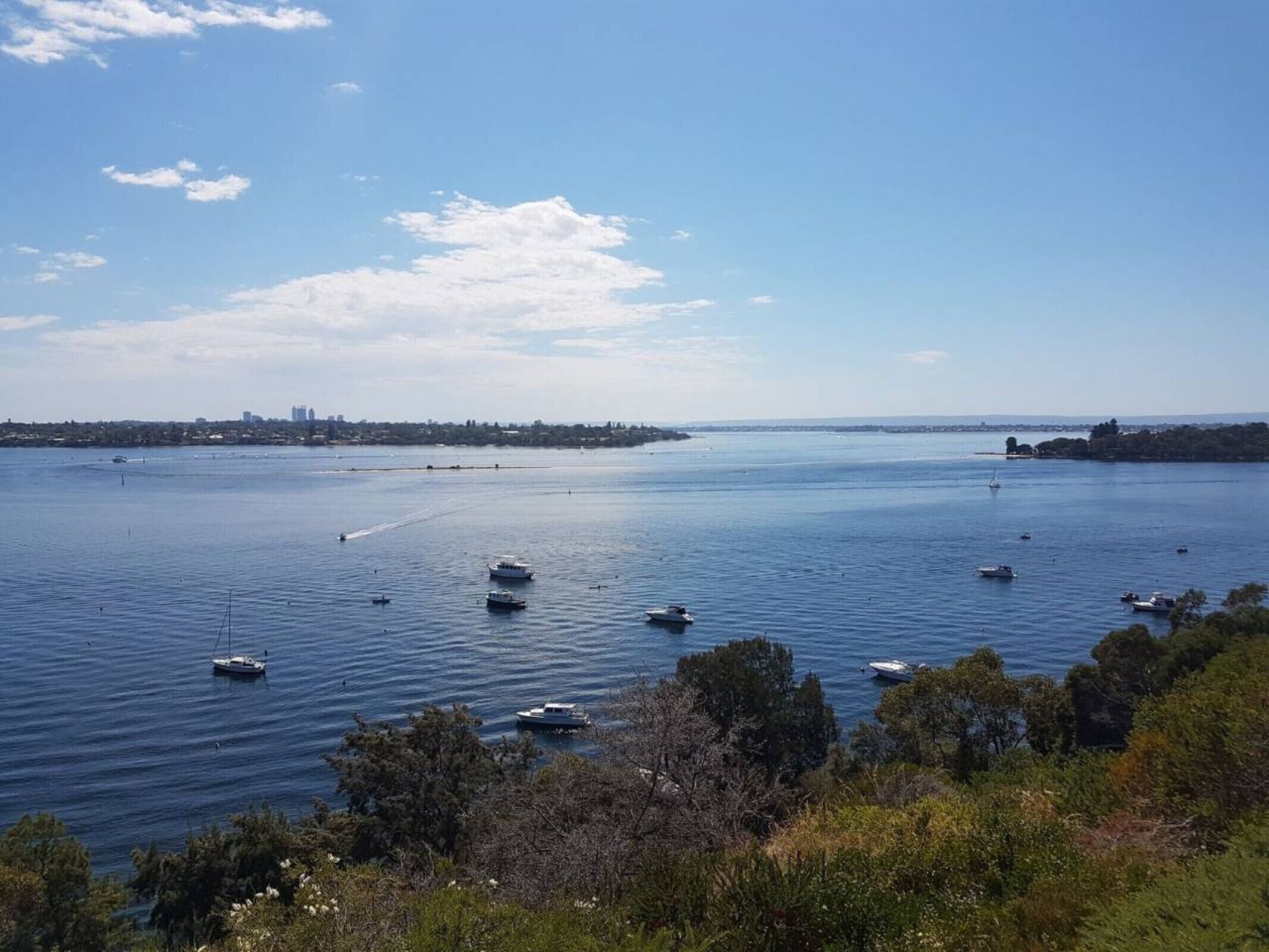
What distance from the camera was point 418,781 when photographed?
67.9ft

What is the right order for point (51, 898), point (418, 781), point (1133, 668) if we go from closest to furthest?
point (51, 898) → point (418, 781) → point (1133, 668)

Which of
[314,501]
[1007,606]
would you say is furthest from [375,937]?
[314,501]

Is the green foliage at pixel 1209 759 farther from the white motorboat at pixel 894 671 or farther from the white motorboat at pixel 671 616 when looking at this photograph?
the white motorboat at pixel 671 616

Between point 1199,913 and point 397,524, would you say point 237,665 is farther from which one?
point 397,524

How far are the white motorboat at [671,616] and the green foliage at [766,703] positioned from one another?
19.4 meters

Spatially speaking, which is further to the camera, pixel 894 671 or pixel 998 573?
pixel 998 573

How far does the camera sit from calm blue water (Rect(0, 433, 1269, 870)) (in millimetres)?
30719

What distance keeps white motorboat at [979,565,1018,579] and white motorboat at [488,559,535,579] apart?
34.1 m

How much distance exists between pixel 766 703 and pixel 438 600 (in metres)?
33.5

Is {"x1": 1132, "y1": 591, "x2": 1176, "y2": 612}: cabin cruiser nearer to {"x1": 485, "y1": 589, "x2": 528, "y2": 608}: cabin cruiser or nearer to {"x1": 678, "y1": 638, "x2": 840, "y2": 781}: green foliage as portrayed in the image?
{"x1": 678, "y1": 638, "x2": 840, "y2": 781}: green foliage

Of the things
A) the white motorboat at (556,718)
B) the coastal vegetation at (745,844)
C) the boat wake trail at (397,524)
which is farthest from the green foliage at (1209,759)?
the boat wake trail at (397,524)

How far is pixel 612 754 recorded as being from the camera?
52.3 ft

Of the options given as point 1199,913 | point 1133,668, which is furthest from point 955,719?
point 1199,913

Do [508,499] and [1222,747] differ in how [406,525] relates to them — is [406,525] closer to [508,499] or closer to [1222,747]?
[508,499]
